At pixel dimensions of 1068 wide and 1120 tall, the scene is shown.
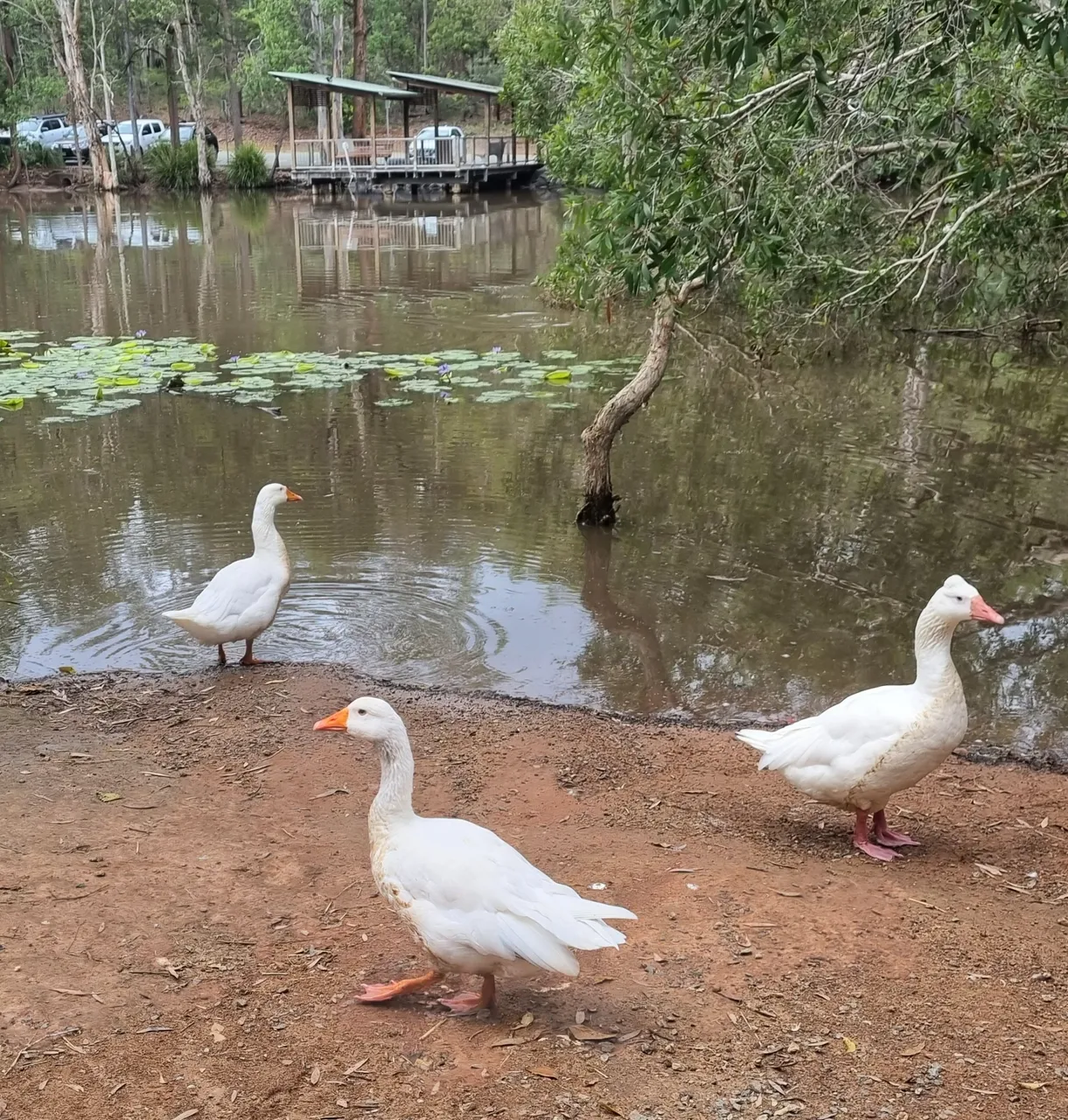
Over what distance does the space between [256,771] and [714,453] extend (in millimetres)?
8271

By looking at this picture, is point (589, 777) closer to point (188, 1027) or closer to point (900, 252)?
point (188, 1027)

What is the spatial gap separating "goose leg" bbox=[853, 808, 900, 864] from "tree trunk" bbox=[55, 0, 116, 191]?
48.4 meters

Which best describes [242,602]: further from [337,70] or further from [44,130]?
[337,70]

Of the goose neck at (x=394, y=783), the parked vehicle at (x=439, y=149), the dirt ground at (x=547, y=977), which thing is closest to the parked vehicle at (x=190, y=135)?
the parked vehicle at (x=439, y=149)

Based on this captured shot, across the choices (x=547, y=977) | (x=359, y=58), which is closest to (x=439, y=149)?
(x=359, y=58)

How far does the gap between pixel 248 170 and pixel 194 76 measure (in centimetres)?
1158

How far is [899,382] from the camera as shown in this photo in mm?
16875

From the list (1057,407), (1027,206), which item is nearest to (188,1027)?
(1027,206)

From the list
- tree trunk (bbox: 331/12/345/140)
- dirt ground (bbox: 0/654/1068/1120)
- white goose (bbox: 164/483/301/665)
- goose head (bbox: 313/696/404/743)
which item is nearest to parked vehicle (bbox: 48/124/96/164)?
tree trunk (bbox: 331/12/345/140)

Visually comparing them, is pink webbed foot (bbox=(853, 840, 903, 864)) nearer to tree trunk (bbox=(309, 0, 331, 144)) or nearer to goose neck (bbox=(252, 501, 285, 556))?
goose neck (bbox=(252, 501, 285, 556))

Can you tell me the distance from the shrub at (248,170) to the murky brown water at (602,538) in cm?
3345

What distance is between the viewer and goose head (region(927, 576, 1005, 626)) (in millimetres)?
5289

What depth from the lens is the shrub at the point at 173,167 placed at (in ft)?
162

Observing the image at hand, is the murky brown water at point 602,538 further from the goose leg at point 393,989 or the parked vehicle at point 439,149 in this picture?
the parked vehicle at point 439,149
